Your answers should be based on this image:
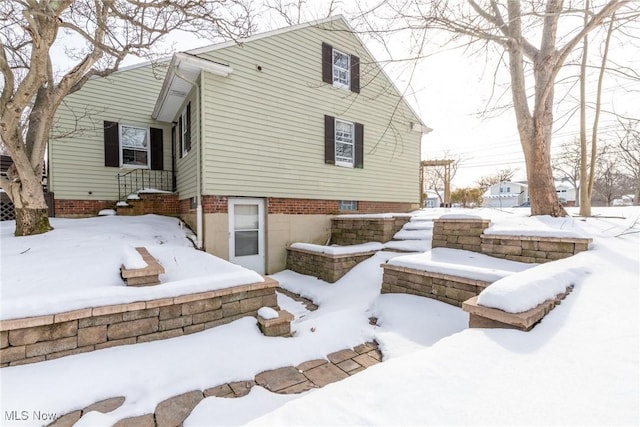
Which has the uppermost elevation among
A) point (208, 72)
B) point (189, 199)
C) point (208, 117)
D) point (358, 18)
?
point (358, 18)

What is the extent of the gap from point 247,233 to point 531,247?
5.69m

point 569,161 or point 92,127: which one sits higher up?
point 569,161

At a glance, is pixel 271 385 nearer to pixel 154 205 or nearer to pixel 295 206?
pixel 295 206

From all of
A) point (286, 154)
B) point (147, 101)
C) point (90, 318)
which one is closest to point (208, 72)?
point (286, 154)

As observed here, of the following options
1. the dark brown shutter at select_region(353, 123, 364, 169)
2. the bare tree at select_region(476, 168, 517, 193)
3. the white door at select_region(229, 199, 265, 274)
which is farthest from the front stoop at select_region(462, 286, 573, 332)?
the bare tree at select_region(476, 168, 517, 193)

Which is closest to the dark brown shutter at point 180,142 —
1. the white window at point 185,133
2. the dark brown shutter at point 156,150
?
the white window at point 185,133

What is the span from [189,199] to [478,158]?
→ 30.5 metres

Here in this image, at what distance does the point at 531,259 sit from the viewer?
4332 millimetres

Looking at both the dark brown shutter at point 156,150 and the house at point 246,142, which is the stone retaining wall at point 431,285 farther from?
the dark brown shutter at point 156,150

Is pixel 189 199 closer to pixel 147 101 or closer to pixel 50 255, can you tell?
pixel 50 255

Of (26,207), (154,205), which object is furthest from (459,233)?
(26,207)

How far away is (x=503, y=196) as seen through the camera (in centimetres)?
3547
